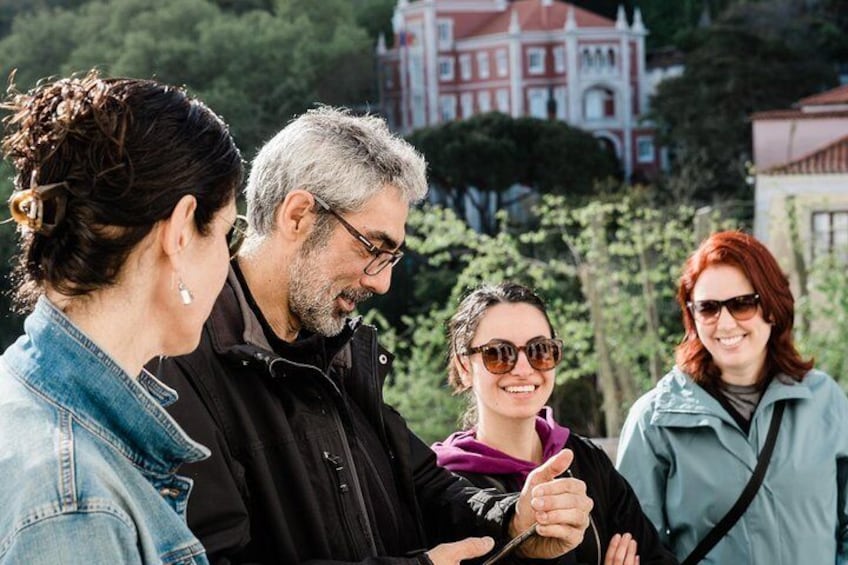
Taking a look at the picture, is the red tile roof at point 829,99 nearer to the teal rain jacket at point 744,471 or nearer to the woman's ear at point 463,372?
the teal rain jacket at point 744,471

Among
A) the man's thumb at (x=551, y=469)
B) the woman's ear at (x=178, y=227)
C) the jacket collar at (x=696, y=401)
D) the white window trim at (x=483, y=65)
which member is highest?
the white window trim at (x=483, y=65)

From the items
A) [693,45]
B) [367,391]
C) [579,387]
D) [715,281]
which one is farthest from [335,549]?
[693,45]

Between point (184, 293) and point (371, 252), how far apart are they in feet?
2.13

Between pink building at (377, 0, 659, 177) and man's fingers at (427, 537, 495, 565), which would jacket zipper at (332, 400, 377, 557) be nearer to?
man's fingers at (427, 537, 495, 565)

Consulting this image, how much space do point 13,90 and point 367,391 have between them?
0.65m

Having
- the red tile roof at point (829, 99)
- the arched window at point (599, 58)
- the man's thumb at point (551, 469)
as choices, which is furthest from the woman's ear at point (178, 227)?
the arched window at point (599, 58)

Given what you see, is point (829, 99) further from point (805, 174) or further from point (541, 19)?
point (541, 19)

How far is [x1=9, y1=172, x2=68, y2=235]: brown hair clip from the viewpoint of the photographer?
1.00 meters

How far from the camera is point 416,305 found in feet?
88.1

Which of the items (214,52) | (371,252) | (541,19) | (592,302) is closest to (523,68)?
(541,19)

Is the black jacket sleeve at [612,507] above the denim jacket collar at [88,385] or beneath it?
beneath

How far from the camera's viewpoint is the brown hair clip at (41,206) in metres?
1.00

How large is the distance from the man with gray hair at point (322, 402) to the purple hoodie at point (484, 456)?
221mm

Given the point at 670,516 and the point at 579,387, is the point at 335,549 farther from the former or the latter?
the point at 579,387
